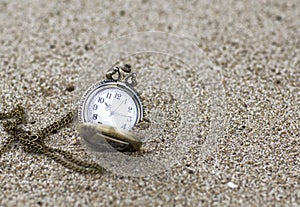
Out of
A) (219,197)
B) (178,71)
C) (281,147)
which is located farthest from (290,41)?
(219,197)

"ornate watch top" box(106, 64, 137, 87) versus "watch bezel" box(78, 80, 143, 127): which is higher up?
"ornate watch top" box(106, 64, 137, 87)

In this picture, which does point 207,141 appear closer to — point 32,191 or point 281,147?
point 281,147

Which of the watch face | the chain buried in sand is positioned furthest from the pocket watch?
the chain buried in sand

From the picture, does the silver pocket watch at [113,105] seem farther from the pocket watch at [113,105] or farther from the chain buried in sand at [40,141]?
the chain buried in sand at [40,141]

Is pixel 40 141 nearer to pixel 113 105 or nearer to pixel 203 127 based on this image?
pixel 113 105

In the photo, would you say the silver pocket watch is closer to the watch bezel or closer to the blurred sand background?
the watch bezel

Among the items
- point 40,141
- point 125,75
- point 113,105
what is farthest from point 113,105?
point 40,141

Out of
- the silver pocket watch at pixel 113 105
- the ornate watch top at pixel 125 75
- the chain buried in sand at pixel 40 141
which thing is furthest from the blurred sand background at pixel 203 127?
the ornate watch top at pixel 125 75
